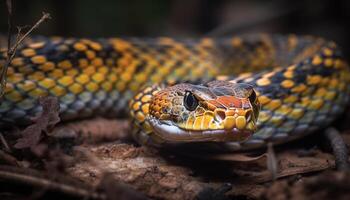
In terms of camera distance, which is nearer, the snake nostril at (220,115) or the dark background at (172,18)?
the snake nostril at (220,115)

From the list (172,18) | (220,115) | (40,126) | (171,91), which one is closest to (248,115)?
(220,115)

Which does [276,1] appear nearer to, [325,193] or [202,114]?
[202,114]

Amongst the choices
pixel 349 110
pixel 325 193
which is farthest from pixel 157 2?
pixel 325 193

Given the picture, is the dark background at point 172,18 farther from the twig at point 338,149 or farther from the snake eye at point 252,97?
the snake eye at point 252,97

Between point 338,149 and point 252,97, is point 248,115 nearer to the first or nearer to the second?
point 252,97

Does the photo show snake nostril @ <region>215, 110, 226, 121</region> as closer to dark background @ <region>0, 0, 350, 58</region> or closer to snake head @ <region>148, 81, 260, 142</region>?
snake head @ <region>148, 81, 260, 142</region>

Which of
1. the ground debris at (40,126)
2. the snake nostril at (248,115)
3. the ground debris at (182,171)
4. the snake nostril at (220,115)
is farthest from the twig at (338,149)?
the ground debris at (40,126)
